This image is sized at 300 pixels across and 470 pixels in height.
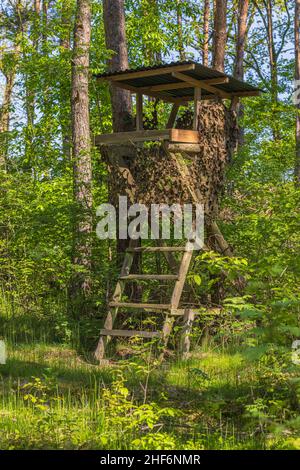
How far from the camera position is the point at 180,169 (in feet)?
34.0

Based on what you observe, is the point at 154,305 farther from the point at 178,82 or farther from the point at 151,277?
the point at 178,82

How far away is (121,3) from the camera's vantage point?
1234cm

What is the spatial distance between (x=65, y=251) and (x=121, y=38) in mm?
A: 3819

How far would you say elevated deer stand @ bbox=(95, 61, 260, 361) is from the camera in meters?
10.1

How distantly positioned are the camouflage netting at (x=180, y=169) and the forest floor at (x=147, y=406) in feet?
7.85

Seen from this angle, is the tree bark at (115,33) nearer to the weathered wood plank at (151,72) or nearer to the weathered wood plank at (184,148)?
the weathered wood plank at (151,72)

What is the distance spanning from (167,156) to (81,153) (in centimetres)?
234

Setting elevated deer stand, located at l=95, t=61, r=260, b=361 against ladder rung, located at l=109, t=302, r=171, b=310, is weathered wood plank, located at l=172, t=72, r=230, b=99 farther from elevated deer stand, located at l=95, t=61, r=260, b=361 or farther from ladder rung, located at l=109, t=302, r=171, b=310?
ladder rung, located at l=109, t=302, r=171, b=310

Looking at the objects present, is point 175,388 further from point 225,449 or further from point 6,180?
point 6,180

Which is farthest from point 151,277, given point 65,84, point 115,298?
point 65,84

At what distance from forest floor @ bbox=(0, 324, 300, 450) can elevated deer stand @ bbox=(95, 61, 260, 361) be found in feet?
2.67

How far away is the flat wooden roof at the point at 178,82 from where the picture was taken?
10016 millimetres

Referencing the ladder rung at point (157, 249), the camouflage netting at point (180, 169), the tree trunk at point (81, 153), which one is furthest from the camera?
the tree trunk at point (81, 153)

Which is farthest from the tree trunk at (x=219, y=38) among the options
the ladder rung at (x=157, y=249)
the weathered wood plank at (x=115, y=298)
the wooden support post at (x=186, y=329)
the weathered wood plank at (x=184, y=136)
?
the wooden support post at (x=186, y=329)
